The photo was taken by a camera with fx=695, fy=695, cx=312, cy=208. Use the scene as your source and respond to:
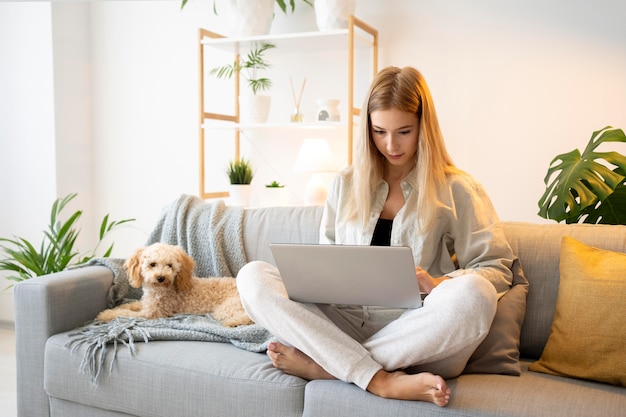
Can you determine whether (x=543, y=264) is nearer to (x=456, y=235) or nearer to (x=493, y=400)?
(x=456, y=235)

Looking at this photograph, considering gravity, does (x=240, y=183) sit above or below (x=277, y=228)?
above

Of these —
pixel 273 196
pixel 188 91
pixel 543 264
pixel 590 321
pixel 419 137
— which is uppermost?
pixel 188 91

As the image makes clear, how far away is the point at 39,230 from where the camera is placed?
3.99 m

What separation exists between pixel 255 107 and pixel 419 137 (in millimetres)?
1524

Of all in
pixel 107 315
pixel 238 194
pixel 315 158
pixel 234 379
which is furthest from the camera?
pixel 238 194

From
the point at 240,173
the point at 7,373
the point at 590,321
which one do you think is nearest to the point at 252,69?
the point at 240,173

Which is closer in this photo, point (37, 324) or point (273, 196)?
point (37, 324)

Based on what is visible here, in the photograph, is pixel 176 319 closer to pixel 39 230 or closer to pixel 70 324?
pixel 70 324

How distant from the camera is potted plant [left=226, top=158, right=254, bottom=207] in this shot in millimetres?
3412

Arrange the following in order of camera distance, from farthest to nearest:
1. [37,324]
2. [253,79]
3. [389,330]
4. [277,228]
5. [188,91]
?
[188,91] < [253,79] < [277,228] < [37,324] < [389,330]

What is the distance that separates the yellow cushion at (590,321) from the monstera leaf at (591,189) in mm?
403

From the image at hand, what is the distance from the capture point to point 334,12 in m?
3.16

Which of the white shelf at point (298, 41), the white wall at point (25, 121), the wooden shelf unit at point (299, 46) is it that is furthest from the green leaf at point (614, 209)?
the white wall at point (25, 121)

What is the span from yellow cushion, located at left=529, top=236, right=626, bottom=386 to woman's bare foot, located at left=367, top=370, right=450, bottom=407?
40 centimetres
